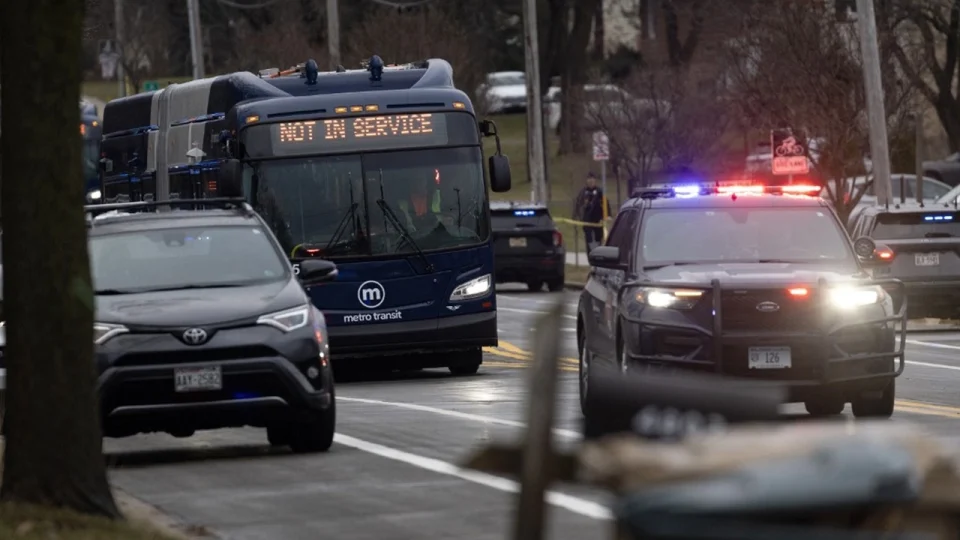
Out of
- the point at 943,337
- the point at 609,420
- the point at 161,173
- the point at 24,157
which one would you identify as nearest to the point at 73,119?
the point at 24,157

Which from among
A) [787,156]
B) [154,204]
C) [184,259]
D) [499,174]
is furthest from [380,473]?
[787,156]

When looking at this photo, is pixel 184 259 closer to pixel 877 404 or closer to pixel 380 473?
pixel 380 473

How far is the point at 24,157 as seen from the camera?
10070mm

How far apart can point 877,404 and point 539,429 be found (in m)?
10.5

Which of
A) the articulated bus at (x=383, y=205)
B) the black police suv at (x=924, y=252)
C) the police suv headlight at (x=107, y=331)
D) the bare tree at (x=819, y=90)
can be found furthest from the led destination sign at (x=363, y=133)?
the bare tree at (x=819, y=90)

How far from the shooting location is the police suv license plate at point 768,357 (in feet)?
49.6

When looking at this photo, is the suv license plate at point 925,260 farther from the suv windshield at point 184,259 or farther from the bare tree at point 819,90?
the suv windshield at point 184,259

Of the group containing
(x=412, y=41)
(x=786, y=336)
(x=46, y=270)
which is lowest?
(x=786, y=336)

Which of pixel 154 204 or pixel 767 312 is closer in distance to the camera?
pixel 767 312

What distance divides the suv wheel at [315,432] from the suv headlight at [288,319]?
534mm

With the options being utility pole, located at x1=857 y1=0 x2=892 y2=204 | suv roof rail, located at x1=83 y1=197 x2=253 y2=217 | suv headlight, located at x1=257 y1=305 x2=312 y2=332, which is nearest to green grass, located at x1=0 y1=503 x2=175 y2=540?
suv headlight, located at x1=257 y1=305 x2=312 y2=332

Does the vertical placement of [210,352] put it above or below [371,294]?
above

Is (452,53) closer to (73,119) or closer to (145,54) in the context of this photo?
(145,54)

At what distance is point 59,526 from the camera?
9.74m
